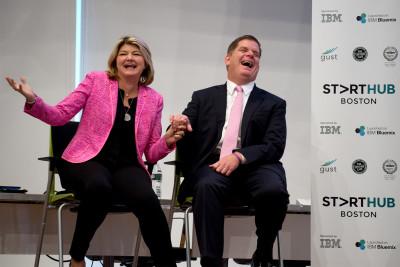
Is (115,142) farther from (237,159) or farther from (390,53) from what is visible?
(390,53)

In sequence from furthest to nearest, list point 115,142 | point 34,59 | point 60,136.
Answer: point 34,59
point 60,136
point 115,142

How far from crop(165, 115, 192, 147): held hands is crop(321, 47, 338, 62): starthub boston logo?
1.05m

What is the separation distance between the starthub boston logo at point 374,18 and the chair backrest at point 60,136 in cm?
196

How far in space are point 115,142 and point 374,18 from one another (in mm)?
1805

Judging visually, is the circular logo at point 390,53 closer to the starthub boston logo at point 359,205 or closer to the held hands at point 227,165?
the starthub boston logo at point 359,205

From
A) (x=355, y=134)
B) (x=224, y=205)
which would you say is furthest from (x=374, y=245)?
(x=224, y=205)

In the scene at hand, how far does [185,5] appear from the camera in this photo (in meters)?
5.71

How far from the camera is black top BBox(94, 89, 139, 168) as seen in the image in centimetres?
338

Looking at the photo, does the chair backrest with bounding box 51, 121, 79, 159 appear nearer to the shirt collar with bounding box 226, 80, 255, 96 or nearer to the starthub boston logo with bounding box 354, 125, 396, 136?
the shirt collar with bounding box 226, 80, 255, 96

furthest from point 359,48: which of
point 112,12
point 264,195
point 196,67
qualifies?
point 112,12

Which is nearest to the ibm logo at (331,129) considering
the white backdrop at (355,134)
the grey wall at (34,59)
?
the white backdrop at (355,134)

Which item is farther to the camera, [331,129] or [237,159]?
[331,129]

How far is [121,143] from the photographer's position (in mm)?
3428

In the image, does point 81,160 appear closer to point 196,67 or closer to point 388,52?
point 388,52
